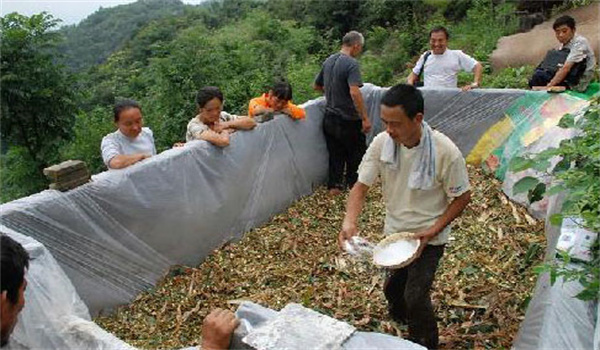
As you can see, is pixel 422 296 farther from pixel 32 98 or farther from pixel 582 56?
pixel 32 98

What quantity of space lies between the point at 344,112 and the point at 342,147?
1.58 ft

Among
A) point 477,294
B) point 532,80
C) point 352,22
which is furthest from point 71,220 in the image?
point 352,22

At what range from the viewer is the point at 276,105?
609 centimetres

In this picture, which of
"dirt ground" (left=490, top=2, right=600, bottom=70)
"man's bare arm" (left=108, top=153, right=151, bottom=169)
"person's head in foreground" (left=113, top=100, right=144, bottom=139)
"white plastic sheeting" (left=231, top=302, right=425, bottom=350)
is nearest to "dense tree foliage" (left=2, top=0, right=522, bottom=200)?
"dirt ground" (left=490, top=2, right=600, bottom=70)

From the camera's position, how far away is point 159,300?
4426 millimetres

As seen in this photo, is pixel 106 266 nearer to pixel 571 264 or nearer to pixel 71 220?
pixel 71 220

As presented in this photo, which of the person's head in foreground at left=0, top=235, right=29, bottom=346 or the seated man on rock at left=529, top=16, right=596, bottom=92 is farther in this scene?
the seated man on rock at left=529, top=16, right=596, bottom=92

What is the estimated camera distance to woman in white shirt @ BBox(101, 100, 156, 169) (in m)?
4.38

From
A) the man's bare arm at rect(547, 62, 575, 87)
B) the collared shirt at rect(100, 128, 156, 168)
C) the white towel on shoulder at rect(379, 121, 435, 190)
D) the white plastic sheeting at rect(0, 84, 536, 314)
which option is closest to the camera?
the white towel on shoulder at rect(379, 121, 435, 190)

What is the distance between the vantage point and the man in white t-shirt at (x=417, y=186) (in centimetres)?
288

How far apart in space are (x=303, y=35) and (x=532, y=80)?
14102 mm

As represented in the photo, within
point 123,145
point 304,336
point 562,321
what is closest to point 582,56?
point 562,321

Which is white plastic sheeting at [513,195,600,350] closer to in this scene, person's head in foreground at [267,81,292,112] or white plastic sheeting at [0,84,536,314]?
white plastic sheeting at [0,84,536,314]

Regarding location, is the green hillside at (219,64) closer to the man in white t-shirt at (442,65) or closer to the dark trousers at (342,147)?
the man in white t-shirt at (442,65)
